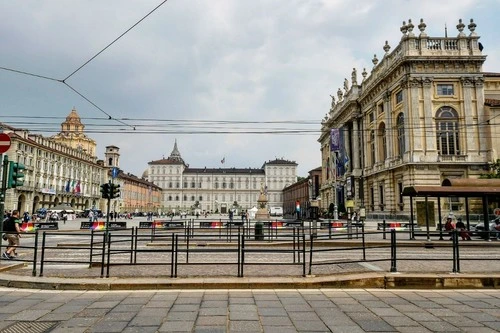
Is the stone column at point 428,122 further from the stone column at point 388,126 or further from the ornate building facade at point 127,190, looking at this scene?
the ornate building facade at point 127,190

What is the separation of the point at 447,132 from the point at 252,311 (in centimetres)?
4091

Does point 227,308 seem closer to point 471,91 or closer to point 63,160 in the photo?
point 471,91

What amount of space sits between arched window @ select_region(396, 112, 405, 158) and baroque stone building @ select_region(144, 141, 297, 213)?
403 ft

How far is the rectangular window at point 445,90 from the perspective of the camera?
40938mm

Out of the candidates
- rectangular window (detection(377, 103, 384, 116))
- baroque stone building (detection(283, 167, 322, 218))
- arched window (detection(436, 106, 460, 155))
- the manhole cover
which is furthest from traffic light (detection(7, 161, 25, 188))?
baroque stone building (detection(283, 167, 322, 218))

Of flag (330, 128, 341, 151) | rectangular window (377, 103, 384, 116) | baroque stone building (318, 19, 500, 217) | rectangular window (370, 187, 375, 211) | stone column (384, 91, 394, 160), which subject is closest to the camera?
baroque stone building (318, 19, 500, 217)

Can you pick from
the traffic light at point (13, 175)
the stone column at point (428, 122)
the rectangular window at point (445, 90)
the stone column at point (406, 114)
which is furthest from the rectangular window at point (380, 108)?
the traffic light at point (13, 175)

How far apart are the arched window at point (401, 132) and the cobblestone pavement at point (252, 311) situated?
37.6 m

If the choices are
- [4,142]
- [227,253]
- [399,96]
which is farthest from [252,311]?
[399,96]

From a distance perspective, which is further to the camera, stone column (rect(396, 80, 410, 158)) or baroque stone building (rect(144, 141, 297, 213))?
baroque stone building (rect(144, 141, 297, 213))

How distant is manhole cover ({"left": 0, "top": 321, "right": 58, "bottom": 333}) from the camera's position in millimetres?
5305

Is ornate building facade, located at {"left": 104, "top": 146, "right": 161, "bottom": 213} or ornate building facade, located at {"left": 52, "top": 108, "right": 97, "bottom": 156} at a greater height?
ornate building facade, located at {"left": 52, "top": 108, "right": 97, "bottom": 156}

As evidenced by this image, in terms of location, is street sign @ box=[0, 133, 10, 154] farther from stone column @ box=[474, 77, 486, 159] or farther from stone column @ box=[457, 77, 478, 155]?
stone column @ box=[474, 77, 486, 159]

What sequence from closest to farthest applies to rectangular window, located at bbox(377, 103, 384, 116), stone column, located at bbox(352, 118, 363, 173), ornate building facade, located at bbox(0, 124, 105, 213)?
rectangular window, located at bbox(377, 103, 384, 116)
stone column, located at bbox(352, 118, 363, 173)
ornate building facade, located at bbox(0, 124, 105, 213)
